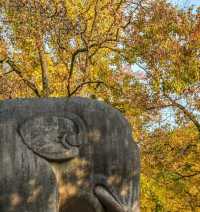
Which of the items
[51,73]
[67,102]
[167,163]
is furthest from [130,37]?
[67,102]

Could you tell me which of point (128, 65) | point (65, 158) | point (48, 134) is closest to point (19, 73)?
point (128, 65)

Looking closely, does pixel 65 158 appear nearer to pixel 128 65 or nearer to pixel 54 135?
pixel 54 135

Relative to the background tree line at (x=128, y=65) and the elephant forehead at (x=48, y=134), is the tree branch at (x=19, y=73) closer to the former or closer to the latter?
the background tree line at (x=128, y=65)

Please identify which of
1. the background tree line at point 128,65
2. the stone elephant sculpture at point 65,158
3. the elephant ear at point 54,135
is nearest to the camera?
the stone elephant sculpture at point 65,158

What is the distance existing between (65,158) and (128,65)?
911cm

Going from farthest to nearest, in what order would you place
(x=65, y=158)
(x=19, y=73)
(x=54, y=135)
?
1. (x=19, y=73)
2. (x=54, y=135)
3. (x=65, y=158)

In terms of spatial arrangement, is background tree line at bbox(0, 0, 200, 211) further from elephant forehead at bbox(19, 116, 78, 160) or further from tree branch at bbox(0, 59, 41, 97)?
elephant forehead at bbox(19, 116, 78, 160)

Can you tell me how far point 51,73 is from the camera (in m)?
14.7

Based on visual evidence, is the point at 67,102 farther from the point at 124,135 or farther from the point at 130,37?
the point at 130,37

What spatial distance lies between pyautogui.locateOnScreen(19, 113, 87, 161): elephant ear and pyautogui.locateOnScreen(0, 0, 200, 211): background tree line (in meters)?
6.56

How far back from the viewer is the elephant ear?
5172 millimetres

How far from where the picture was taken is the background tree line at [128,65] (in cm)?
1244

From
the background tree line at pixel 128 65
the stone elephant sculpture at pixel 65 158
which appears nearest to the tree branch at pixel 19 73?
the background tree line at pixel 128 65

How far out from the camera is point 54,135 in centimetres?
525
